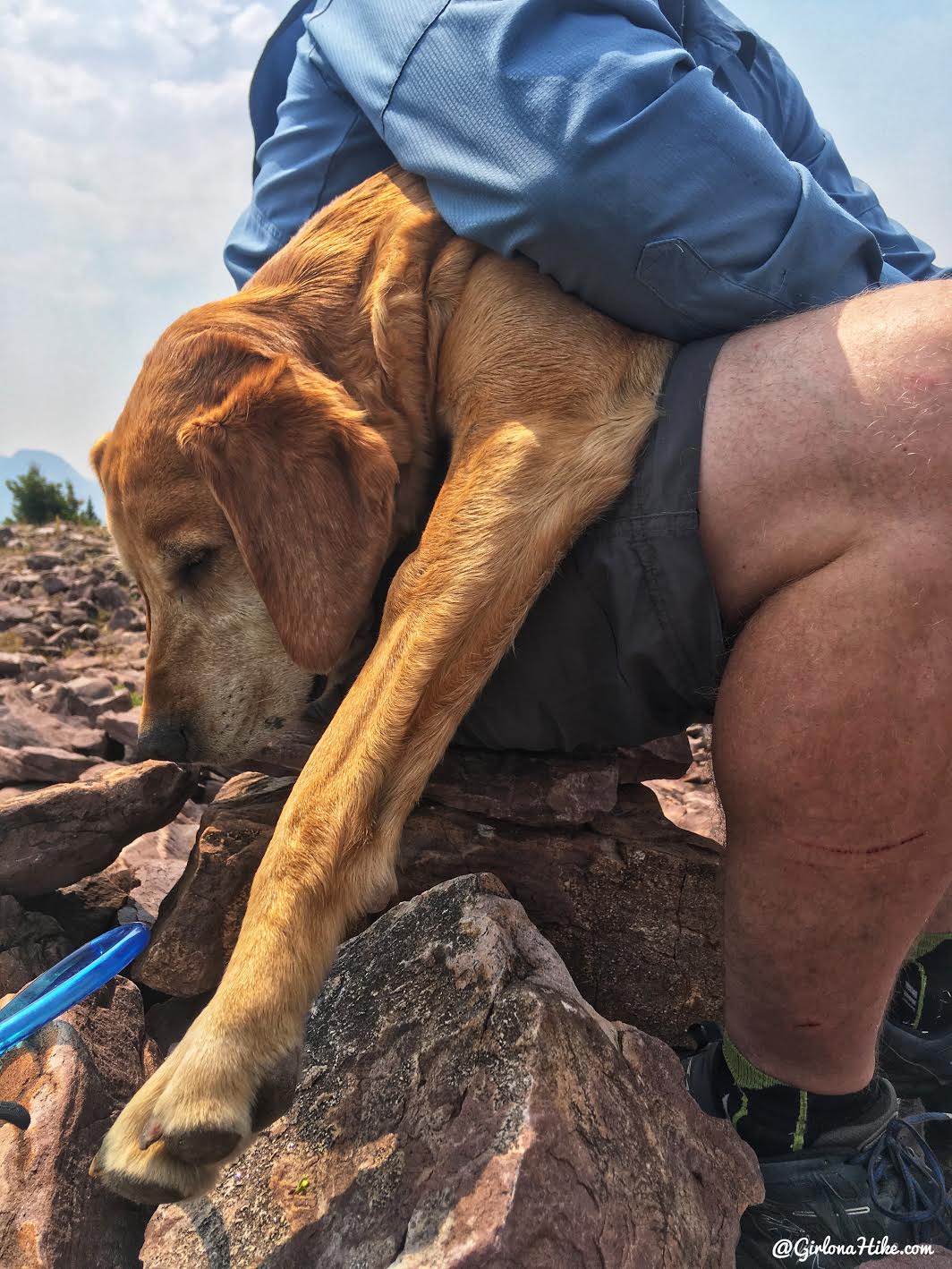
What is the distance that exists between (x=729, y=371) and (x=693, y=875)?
143cm

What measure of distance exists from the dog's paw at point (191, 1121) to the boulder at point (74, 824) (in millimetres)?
1275

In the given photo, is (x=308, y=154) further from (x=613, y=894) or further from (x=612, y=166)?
(x=613, y=894)

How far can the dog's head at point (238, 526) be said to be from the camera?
2.25 m

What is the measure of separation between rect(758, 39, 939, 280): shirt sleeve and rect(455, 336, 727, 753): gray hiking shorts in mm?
1454

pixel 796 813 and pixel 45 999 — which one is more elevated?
pixel 796 813

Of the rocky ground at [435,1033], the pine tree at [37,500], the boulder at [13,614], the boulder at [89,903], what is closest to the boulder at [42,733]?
the rocky ground at [435,1033]

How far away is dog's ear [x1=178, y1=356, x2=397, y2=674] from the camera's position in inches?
88.4

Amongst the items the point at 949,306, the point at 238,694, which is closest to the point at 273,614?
the point at 238,694

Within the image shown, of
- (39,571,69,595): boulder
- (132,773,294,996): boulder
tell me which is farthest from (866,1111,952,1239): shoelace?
(39,571,69,595): boulder

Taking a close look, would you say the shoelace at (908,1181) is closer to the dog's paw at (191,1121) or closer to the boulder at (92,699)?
the dog's paw at (191,1121)

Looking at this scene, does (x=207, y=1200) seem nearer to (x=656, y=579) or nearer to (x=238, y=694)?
(x=238, y=694)

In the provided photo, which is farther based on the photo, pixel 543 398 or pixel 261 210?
pixel 261 210

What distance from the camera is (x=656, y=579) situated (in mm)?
2027

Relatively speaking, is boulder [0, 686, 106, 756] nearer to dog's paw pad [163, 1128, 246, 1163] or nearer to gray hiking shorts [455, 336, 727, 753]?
gray hiking shorts [455, 336, 727, 753]
